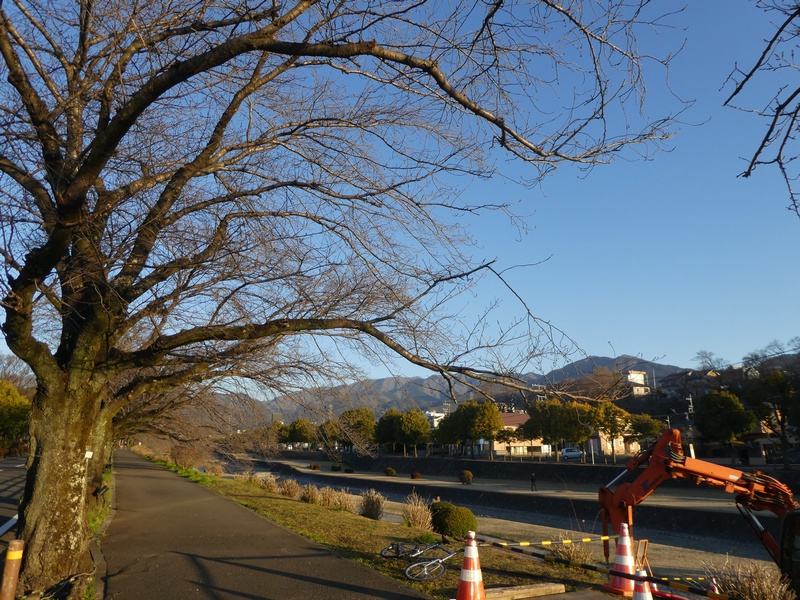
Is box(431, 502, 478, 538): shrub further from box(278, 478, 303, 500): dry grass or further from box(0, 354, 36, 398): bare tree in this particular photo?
box(0, 354, 36, 398): bare tree

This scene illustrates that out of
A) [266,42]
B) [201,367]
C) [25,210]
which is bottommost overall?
[201,367]

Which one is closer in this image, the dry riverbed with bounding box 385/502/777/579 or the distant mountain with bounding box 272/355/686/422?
the distant mountain with bounding box 272/355/686/422

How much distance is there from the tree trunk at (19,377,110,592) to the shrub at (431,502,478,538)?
29.1 feet

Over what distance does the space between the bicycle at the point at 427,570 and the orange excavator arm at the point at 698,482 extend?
3.05 meters

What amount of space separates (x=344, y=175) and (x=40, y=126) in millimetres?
3597

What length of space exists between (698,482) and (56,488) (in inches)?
361

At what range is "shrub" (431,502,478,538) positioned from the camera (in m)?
15.1

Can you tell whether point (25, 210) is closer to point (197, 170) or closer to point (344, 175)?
point (197, 170)

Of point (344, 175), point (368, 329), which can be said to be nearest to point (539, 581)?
point (368, 329)

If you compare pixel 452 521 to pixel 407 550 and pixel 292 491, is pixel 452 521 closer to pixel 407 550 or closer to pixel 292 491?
pixel 407 550

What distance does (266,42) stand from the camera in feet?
16.7

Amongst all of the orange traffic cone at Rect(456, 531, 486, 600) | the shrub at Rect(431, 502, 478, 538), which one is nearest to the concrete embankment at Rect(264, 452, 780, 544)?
the shrub at Rect(431, 502, 478, 538)

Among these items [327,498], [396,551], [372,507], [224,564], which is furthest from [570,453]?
[224,564]

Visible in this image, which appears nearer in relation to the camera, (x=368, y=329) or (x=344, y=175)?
(x=368, y=329)
